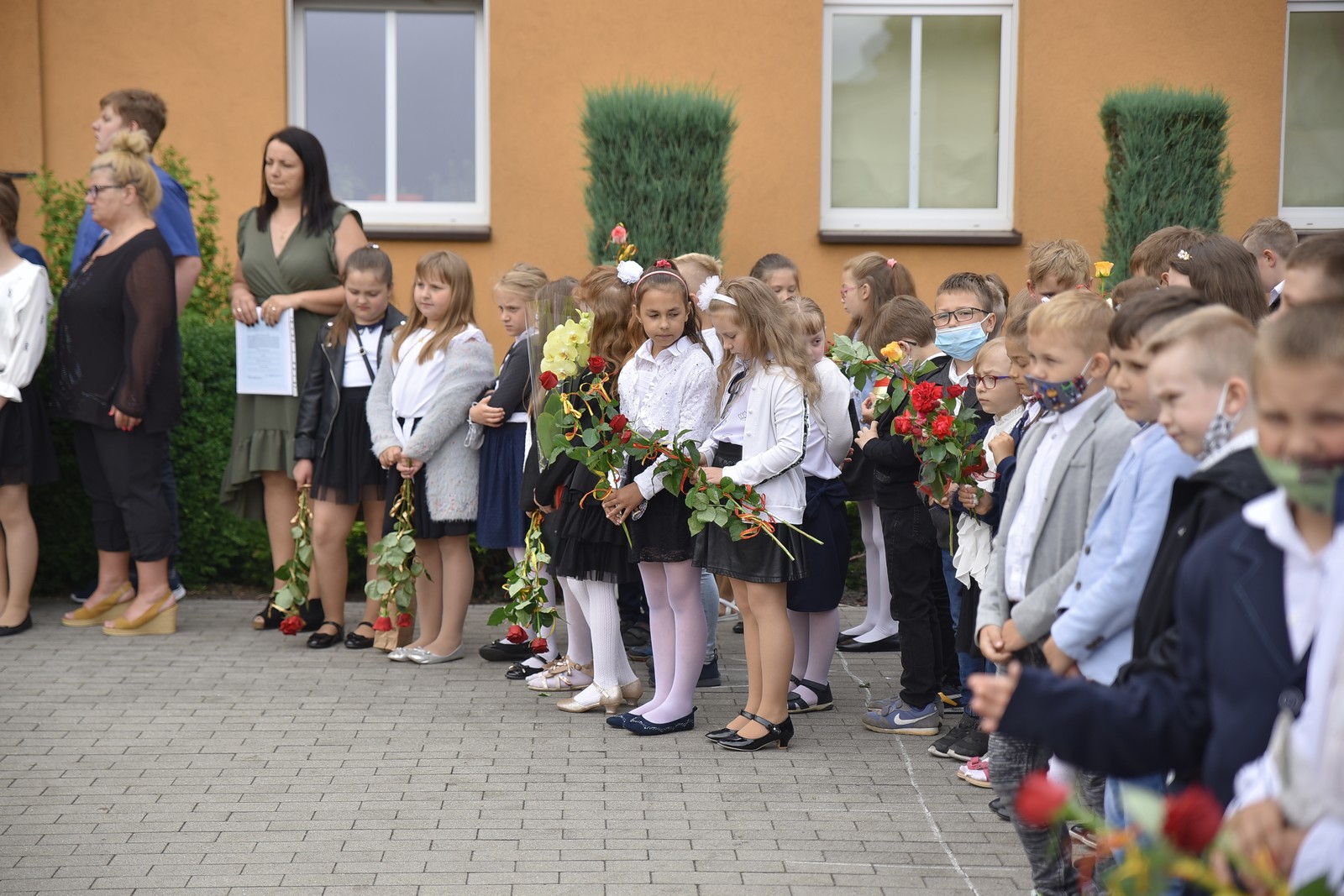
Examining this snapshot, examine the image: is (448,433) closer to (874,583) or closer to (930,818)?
(874,583)

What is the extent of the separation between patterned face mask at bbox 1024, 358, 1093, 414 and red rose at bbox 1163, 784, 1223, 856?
2141 mm

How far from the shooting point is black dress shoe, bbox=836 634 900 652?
722 cm

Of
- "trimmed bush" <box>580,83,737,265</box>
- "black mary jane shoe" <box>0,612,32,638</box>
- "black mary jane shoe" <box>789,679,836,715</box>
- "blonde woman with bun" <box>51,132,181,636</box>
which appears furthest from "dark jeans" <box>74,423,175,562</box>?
"black mary jane shoe" <box>789,679,836,715</box>

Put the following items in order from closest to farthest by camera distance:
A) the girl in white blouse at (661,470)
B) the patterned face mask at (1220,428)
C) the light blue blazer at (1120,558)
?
the patterned face mask at (1220,428) < the light blue blazer at (1120,558) < the girl in white blouse at (661,470)

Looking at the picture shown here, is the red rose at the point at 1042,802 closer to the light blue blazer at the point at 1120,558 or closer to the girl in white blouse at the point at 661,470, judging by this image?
the light blue blazer at the point at 1120,558

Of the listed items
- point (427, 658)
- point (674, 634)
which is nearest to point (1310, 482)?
point (674, 634)

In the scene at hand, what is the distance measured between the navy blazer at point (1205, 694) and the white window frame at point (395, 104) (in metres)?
8.93

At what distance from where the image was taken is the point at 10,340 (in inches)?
287

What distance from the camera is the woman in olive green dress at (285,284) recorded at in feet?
24.5

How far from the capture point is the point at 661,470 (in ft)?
17.8

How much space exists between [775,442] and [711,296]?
0.66 meters

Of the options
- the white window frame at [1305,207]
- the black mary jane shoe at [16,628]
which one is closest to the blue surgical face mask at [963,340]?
the black mary jane shoe at [16,628]

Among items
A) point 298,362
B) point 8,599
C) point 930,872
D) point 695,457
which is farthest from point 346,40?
point 930,872

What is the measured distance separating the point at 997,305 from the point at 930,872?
9.35 feet
